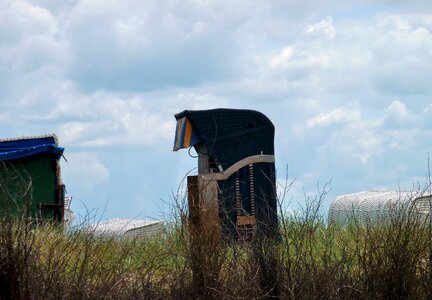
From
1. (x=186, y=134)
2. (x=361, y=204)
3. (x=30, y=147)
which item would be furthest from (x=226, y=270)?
(x=361, y=204)

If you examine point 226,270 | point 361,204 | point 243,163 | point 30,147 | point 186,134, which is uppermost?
point 30,147

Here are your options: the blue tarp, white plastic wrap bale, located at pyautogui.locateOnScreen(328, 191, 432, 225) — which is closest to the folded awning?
white plastic wrap bale, located at pyautogui.locateOnScreen(328, 191, 432, 225)

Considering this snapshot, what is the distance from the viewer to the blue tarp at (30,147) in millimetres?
16453

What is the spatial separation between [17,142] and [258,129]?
17.8 ft

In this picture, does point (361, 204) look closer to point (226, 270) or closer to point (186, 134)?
point (186, 134)

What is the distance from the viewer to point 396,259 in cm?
993

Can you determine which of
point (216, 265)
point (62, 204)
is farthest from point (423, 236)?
point (62, 204)

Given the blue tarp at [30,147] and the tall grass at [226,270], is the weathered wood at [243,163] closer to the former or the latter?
the tall grass at [226,270]

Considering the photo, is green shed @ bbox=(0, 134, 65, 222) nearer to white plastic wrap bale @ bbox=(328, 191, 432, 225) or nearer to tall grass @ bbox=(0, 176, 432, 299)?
white plastic wrap bale @ bbox=(328, 191, 432, 225)

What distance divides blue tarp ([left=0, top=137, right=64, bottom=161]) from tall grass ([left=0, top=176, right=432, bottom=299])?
5845 mm

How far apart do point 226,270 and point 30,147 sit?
841cm

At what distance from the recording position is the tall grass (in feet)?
27.2

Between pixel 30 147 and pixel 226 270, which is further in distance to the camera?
pixel 30 147

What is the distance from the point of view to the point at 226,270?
362 inches
